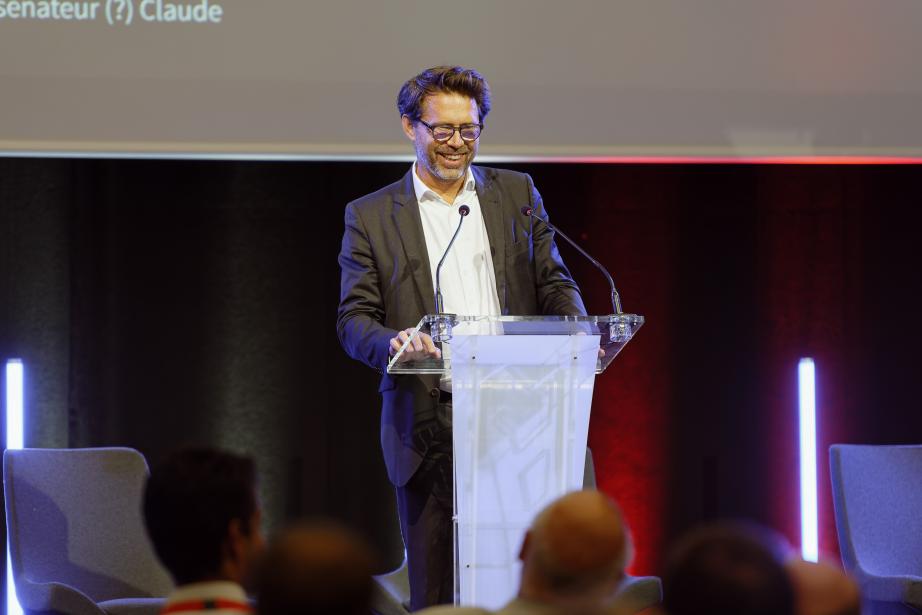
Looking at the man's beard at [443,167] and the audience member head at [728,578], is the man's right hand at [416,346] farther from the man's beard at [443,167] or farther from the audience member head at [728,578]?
the audience member head at [728,578]

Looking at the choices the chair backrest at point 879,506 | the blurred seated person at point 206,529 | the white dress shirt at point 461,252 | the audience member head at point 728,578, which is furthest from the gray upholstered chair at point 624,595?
the audience member head at point 728,578

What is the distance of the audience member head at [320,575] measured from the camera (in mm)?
1441

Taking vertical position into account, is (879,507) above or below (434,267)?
below

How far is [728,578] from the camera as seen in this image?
1.49 metres

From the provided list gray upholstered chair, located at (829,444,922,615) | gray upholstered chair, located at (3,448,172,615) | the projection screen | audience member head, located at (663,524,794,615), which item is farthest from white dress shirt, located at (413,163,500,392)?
audience member head, located at (663,524,794,615)

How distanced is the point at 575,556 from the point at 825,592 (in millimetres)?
347

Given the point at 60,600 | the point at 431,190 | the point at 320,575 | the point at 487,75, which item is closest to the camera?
the point at 320,575

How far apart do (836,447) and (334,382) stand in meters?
2.07

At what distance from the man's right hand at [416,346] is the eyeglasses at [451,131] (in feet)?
2.70

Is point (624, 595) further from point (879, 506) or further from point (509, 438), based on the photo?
point (509, 438)

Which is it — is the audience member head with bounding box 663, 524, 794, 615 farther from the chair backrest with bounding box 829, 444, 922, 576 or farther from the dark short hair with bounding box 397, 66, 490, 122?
the chair backrest with bounding box 829, 444, 922, 576

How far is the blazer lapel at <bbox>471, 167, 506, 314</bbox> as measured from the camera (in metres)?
3.50

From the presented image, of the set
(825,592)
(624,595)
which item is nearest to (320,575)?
(825,592)

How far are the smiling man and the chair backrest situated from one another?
1619mm
